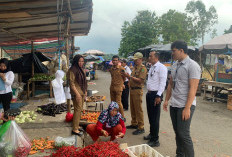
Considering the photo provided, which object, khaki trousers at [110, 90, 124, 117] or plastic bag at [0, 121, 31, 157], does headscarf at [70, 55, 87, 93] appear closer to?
khaki trousers at [110, 90, 124, 117]

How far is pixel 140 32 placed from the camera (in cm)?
2912

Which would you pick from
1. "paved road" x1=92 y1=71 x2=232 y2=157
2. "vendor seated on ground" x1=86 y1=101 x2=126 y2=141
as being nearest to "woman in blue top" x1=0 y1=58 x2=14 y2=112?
"vendor seated on ground" x1=86 y1=101 x2=126 y2=141

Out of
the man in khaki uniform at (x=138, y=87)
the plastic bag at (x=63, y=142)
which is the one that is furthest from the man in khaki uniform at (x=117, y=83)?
the plastic bag at (x=63, y=142)

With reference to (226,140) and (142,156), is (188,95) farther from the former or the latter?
(226,140)

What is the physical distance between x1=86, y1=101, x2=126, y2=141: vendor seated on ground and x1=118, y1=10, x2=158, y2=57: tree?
26612 mm

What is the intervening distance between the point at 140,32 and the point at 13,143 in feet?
92.9

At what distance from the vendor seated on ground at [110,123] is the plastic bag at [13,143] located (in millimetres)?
1341

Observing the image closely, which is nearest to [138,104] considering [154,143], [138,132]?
[138,132]

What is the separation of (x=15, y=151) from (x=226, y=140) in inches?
187

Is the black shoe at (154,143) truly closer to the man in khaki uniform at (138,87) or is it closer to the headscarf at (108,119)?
the man in khaki uniform at (138,87)

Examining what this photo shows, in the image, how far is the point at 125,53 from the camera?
3145 centimetres

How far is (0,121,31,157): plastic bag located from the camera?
105 inches

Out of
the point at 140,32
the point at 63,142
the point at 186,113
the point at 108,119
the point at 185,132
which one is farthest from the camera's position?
the point at 140,32

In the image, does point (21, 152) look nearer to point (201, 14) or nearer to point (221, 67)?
point (221, 67)
